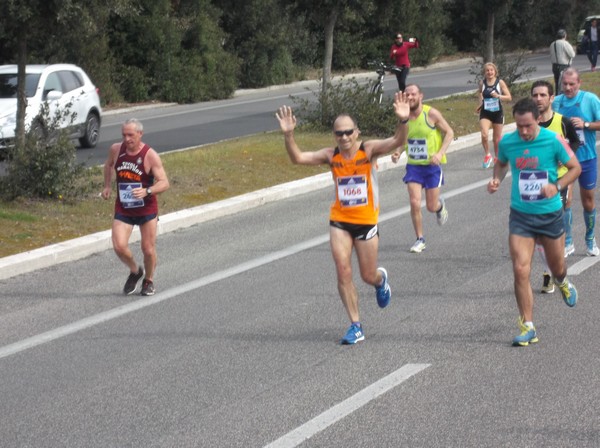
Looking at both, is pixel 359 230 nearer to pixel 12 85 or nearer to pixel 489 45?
pixel 12 85

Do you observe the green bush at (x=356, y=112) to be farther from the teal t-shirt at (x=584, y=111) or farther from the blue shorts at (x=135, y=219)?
the blue shorts at (x=135, y=219)

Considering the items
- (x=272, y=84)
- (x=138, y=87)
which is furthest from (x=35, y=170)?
(x=272, y=84)

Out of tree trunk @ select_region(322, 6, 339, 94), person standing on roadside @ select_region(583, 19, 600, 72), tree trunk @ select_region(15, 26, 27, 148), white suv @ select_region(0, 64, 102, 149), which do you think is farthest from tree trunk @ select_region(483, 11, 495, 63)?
tree trunk @ select_region(15, 26, 27, 148)

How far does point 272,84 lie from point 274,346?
117 feet

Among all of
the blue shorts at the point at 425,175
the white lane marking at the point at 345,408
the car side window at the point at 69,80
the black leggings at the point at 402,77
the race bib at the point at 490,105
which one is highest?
the car side window at the point at 69,80

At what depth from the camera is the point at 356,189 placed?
8.85 m

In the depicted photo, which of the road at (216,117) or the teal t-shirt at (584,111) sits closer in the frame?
the teal t-shirt at (584,111)

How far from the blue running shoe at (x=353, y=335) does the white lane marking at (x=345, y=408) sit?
0.73m

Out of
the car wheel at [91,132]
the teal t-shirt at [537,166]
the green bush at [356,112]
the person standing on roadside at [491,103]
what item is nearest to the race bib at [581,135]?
the teal t-shirt at [537,166]

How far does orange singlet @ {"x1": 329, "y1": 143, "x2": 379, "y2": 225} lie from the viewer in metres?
8.85

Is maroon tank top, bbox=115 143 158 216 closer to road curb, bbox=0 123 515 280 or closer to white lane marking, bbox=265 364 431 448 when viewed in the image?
road curb, bbox=0 123 515 280

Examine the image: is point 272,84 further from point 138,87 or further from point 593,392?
point 593,392

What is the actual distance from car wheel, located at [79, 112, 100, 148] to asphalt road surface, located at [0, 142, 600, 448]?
478 inches

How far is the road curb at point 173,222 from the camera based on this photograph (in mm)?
11930
